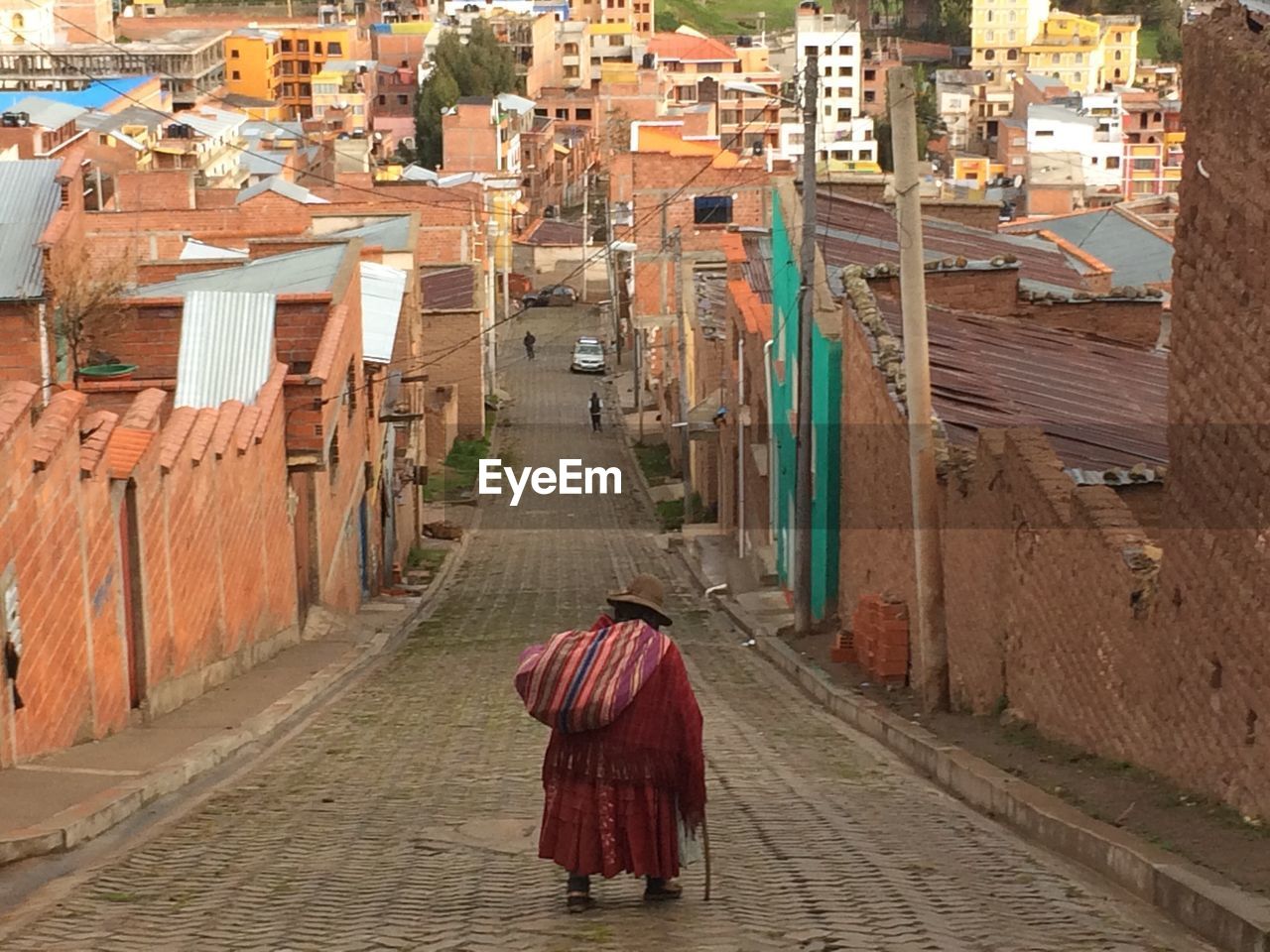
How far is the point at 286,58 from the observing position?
144 m

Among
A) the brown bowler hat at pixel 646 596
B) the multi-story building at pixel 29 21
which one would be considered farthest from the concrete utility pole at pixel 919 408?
the multi-story building at pixel 29 21

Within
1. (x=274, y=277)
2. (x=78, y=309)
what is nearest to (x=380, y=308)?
(x=274, y=277)

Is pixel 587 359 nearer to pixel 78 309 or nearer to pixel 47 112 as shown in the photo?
pixel 47 112

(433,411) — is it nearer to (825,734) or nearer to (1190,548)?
(825,734)

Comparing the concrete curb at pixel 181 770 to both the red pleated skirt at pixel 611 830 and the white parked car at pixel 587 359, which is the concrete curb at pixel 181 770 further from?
the white parked car at pixel 587 359

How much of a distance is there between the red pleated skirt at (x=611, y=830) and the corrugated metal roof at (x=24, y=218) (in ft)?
59.7

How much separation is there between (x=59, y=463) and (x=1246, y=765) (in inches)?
271

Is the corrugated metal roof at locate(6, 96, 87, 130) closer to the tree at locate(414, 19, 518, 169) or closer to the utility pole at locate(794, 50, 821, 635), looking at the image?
the tree at locate(414, 19, 518, 169)

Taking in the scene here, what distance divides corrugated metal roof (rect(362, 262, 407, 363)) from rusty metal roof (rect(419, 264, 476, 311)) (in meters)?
20.3

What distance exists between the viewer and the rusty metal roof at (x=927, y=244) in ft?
89.9

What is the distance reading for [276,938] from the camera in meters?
7.41

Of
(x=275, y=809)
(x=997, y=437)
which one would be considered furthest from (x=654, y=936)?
(x=997, y=437)

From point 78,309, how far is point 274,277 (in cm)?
453

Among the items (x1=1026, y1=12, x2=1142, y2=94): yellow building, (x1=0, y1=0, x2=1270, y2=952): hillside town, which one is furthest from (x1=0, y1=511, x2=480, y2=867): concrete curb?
(x1=1026, y1=12, x2=1142, y2=94): yellow building
